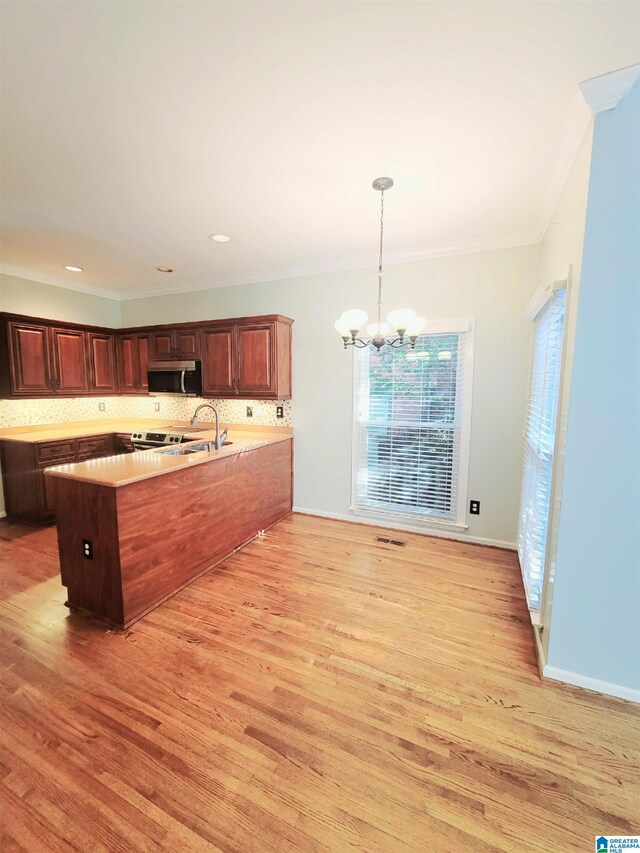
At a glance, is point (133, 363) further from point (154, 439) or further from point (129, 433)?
point (154, 439)

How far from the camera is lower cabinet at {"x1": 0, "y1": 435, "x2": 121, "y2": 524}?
3.59 m

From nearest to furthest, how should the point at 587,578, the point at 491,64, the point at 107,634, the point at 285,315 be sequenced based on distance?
1. the point at 491,64
2. the point at 587,578
3. the point at 107,634
4. the point at 285,315

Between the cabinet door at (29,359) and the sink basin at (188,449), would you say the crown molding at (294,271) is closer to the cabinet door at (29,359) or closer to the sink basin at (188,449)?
the cabinet door at (29,359)

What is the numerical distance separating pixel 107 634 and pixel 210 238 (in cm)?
309

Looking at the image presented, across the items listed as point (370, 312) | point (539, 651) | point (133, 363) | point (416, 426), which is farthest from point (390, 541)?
point (133, 363)

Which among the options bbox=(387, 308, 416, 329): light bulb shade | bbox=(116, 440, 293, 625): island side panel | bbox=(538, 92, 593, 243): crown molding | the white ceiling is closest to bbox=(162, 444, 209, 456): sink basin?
bbox=(116, 440, 293, 625): island side panel

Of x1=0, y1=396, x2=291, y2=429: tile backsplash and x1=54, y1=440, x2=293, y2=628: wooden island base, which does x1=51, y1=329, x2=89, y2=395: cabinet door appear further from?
x1=54, y1=440, x2=293, y2=628: wooden island base

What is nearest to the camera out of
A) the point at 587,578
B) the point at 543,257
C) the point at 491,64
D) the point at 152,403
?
the point at 491,64

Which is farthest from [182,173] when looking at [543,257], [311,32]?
[543,257]

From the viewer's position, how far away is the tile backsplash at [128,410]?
158 inches

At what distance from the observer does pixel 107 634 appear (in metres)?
2.15

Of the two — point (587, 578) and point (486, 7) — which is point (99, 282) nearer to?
point (486, 7)

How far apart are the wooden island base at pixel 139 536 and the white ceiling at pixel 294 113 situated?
6.21ft

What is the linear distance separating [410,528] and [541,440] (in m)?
1.79
